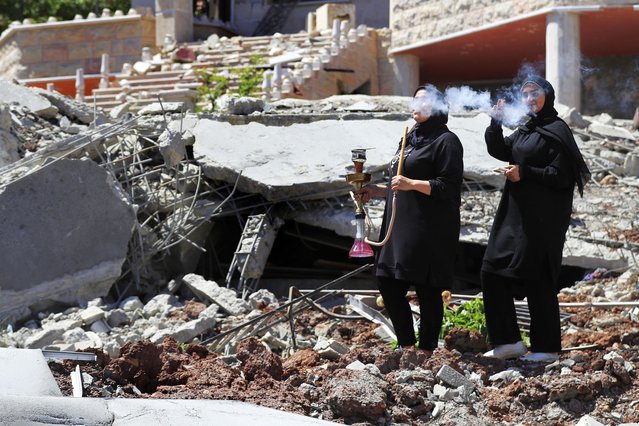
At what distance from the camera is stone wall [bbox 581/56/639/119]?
68.9 feet

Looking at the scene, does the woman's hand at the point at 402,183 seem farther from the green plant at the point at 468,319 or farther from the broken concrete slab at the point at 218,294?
the broken concrete slab at the point at 218,294

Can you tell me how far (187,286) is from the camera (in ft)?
34.7

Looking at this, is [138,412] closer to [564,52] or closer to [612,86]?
[564,52]

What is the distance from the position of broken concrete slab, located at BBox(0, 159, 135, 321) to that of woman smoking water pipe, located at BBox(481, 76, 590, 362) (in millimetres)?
3997

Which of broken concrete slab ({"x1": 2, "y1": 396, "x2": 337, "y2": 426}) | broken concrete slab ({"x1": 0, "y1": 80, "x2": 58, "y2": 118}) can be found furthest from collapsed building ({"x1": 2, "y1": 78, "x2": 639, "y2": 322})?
broken concrete slab ({"x1": 2, "y1": 396, "x2": 337, "y2": 426})

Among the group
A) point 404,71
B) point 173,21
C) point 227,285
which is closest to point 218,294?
point 227,285

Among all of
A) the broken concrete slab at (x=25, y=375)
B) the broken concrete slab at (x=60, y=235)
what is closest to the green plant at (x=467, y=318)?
the broken concrete slab at (x=25, y=375)

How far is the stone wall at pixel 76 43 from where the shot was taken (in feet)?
84.2

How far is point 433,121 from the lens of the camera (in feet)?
23.9

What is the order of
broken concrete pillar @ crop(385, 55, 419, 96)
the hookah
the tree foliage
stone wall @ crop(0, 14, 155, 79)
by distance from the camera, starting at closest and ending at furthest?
the hookah
broken concrete pillar @ crop(385, 55, 419, 96)
stone wall @ crop(0, 14, 155, 79)
the tree foliage

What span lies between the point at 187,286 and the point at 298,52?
1175 cm

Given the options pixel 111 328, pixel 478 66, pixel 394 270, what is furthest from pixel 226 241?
pixel 478 66

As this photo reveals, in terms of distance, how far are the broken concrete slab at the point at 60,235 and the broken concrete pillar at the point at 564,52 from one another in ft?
31.9

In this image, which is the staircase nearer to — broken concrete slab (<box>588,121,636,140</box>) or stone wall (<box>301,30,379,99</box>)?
stone wall (<box>301,30,379,99</box>)
